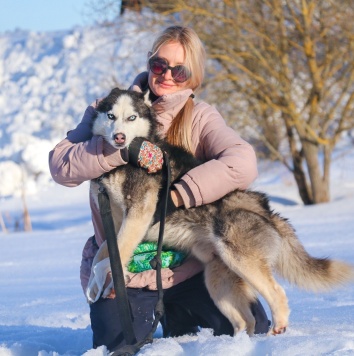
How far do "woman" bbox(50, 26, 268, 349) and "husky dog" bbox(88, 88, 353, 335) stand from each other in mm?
83

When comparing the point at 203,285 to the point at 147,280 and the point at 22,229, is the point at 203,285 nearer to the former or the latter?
the point at 147,280

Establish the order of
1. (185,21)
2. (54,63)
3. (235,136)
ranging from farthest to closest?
(54,63), (185,21), (235,136)

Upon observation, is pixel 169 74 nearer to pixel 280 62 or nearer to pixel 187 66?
pixel 187 66

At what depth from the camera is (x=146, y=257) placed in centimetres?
331

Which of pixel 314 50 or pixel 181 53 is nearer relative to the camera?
pixel 181 53

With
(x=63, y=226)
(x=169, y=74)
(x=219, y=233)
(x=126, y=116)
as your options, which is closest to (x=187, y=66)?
(x=169, y=74)

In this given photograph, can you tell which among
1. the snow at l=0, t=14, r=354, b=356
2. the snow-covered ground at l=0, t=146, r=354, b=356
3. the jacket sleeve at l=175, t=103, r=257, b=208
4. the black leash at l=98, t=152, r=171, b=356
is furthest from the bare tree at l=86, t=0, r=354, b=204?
the black leash at l=98, t=152, r=171, b=356

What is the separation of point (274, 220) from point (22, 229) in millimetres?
10554

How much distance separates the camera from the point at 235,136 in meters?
3.29

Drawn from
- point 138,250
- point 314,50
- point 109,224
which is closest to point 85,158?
point 109,224

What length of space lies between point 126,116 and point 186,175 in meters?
0.49

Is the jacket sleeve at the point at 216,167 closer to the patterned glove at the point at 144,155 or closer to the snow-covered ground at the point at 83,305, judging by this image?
the patterned glove at the point at 144,155

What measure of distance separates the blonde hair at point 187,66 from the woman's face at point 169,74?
26 millimetres

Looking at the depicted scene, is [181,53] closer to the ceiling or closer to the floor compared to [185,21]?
closer to the floor
